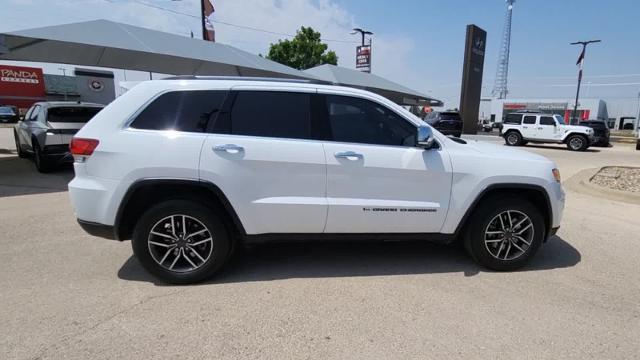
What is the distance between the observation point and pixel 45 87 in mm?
42750

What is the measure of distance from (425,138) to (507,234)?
137 cm

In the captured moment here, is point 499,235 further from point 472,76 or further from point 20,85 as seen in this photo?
point 20,85

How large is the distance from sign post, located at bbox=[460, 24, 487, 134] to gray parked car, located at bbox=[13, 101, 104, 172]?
94.1ft

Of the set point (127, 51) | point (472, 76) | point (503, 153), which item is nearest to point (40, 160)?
point (127, 51)

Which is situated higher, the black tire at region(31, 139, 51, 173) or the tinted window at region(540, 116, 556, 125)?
the tinted window at region(540, 116, 556, 125)

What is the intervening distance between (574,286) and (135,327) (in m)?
3.85

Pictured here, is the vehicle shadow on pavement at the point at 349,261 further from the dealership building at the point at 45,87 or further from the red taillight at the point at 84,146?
the dealership building at the point at 45,87

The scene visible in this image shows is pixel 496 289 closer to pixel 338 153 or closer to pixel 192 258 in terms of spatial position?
pixel 338 153

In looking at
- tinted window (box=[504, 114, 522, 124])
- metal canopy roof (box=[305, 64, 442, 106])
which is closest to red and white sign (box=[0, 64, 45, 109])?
metal canopy roof (box=[305, 64, 442, 106])

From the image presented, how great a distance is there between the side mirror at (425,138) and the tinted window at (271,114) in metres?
1.01

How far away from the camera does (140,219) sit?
11.2 feet

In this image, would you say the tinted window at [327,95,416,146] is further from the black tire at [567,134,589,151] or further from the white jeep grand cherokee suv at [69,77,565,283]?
the black tire at [567,134,589,151]

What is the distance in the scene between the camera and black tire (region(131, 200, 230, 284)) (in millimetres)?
3396

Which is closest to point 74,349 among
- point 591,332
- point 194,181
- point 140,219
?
point 140,219
